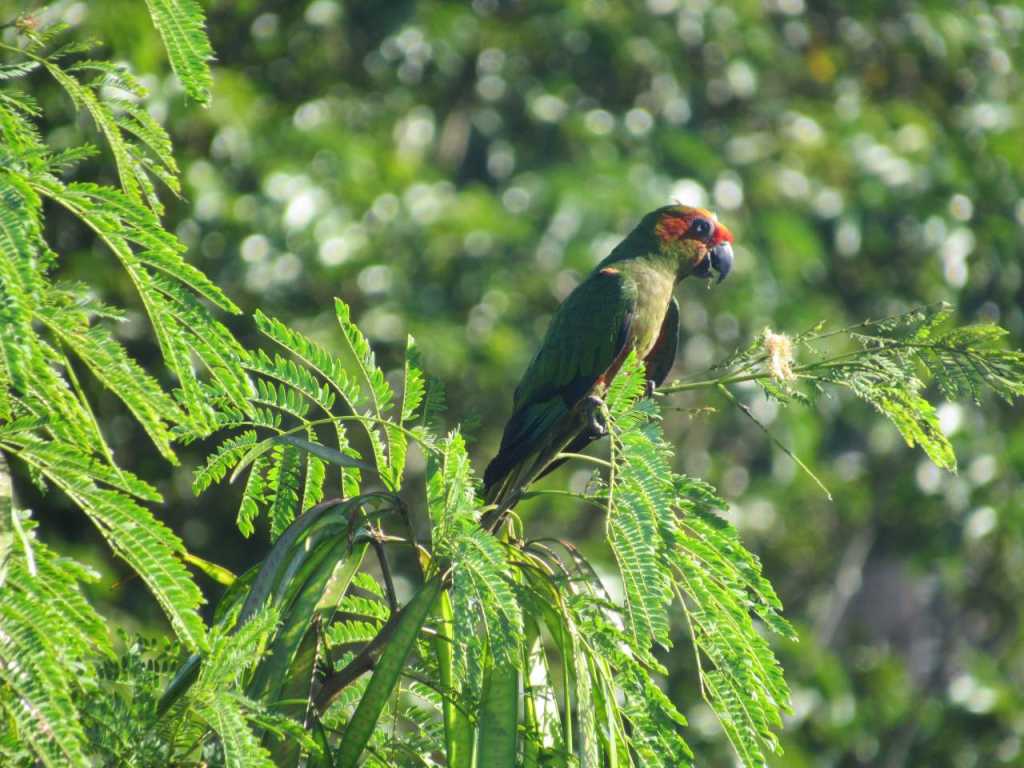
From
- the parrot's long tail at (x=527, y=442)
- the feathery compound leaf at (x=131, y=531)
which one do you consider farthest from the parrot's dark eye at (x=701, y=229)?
the feathery compound leaf at (x=131, y=531)

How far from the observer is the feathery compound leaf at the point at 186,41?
1.93 m

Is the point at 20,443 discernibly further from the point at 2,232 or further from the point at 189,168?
the point at 189,168

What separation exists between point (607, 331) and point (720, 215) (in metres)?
2.90

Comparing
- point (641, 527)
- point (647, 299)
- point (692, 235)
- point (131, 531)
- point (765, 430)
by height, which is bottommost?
point (131, 531)

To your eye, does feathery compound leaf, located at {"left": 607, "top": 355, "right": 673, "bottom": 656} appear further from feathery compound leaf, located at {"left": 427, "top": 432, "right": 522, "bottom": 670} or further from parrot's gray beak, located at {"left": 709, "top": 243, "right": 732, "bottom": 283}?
parrot's gray beak, located at {"left": 709, "top": 243, "right": 732, "bottom": 283}

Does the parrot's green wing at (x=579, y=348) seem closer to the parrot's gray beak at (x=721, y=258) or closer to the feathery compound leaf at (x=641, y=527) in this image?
the parrot's gray beak at (x=721, y=258)

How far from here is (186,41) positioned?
193 centimetres

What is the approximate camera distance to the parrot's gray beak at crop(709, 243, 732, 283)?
4414 mm

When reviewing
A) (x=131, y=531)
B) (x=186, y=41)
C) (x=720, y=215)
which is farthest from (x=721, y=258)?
(x=131, y=531)

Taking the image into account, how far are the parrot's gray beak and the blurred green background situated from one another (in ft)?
5.13

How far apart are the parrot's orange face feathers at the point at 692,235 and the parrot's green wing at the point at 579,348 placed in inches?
15.2

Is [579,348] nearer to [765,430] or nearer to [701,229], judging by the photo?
[701,229]

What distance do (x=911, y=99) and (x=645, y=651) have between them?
6744mm

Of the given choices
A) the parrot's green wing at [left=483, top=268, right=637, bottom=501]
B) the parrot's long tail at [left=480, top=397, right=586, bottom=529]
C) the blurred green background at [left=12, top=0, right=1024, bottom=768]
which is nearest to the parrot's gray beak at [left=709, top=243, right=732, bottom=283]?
the parrot's green wing at [left=483, top=268, right=637, bottom=501]
